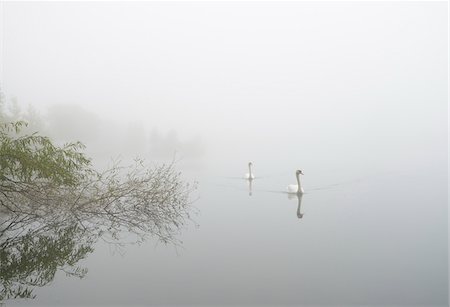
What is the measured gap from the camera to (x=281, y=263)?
8.55 m

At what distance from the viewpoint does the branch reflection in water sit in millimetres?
7922

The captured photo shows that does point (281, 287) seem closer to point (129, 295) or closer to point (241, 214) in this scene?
point (129, 295)

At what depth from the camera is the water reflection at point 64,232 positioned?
25.1 ft

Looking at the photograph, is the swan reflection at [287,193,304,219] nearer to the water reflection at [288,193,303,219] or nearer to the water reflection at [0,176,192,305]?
the water reflection at [288,193,303,219]

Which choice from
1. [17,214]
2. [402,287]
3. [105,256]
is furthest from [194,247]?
[17,214]

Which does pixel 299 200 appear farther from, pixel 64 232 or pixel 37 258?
pixel 37 258

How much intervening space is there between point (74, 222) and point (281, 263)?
6614mm

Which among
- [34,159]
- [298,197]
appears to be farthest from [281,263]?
[298,197]

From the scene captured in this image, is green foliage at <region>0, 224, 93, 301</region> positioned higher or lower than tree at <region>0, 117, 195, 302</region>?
lower

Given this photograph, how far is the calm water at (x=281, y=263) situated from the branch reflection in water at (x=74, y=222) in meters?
0.40

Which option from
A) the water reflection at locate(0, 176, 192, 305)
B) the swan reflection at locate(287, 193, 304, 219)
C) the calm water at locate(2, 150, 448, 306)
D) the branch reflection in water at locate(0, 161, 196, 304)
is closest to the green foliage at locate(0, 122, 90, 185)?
the branch reflection in water at locate(0, 161, 196, 304)

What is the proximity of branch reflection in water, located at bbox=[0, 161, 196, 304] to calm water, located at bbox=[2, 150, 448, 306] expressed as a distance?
0.40 metres

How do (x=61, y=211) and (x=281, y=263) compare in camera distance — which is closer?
(x=281, y=263)

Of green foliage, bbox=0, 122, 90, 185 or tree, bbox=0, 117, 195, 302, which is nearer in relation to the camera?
tree, bbox=0, 117, 195, 302
